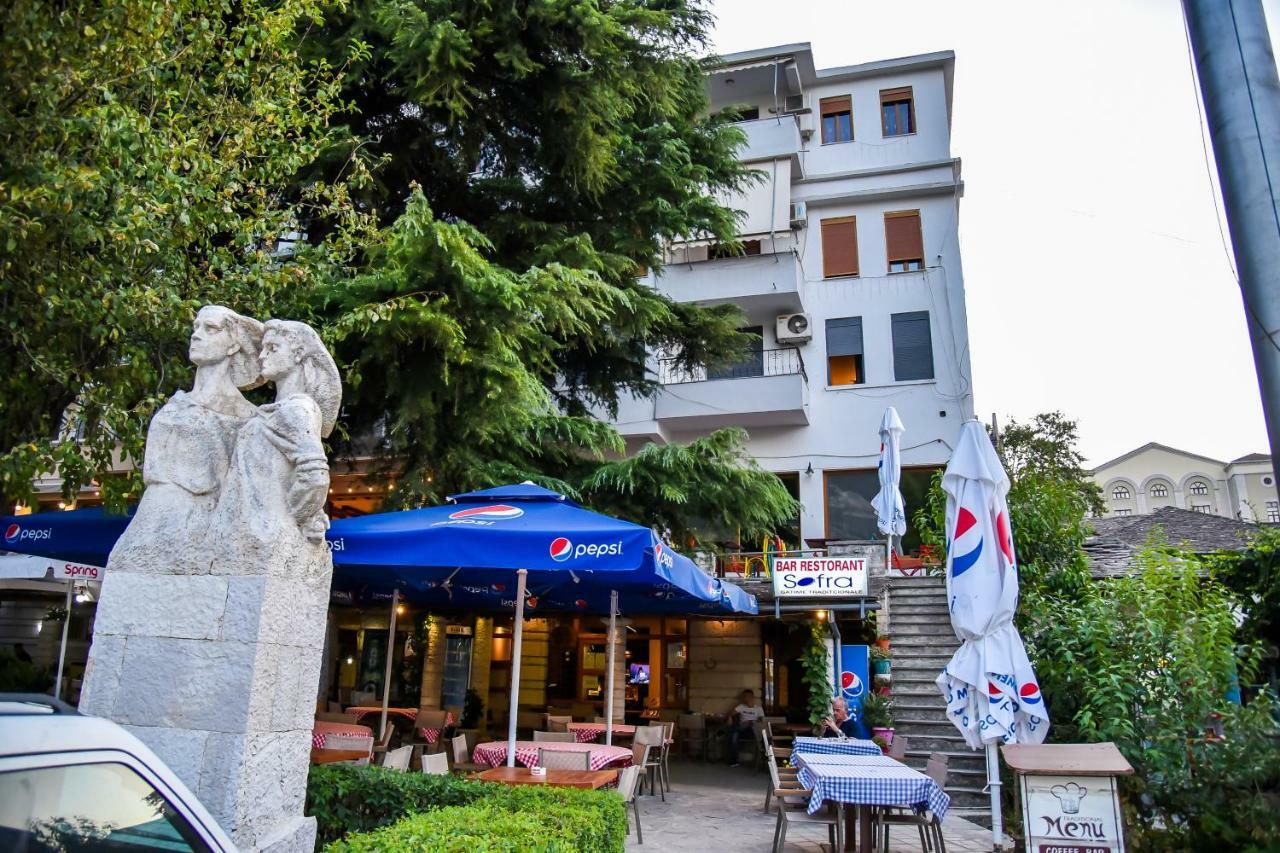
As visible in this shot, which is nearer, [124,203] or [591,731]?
[124,203]

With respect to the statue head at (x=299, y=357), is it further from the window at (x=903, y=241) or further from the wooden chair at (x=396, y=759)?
the window at (x=903, y=241)

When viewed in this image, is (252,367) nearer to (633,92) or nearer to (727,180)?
(633,92)

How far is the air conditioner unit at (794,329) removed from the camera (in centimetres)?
2127

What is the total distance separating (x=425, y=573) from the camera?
29.1 ft

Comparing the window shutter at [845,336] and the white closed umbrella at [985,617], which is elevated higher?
the window shutter at [845,336]

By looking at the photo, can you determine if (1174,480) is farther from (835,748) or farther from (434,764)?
(434,764)

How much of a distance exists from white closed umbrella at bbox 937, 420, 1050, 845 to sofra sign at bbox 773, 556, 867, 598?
6.47 m

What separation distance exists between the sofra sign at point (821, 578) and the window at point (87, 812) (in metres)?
11.8

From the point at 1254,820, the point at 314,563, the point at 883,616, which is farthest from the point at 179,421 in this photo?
the point at 883,616

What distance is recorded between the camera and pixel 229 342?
16.1ft

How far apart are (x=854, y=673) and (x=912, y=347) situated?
10.5m

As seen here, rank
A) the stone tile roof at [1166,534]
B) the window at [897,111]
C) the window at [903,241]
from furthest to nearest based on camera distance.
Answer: the window at [897,111]
the window at [903,241]
the stone tile roof at [1166,534]

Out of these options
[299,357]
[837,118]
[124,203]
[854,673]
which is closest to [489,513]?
[299,357]

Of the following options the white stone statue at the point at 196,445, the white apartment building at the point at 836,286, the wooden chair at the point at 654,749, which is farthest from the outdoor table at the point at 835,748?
the white apartment building at the point at 836,286
